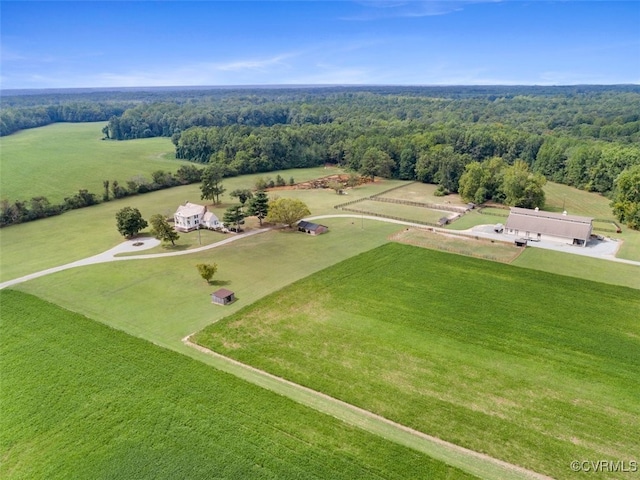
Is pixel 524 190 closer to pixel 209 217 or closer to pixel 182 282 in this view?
pixel 209 217

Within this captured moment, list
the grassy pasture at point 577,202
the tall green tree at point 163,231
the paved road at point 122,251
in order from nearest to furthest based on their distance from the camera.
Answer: the paved road at point 122,251, the tall green tree at point 163,231, the grassy pasture at point 577,202

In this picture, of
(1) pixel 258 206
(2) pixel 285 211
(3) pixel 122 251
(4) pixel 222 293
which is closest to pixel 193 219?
(1) pixel 258 206

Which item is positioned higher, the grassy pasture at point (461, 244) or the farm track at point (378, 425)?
the grassy pasture at point (461, 244)

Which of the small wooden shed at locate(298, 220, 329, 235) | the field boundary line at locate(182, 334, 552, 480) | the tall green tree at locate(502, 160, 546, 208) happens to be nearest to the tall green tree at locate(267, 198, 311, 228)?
the small wooden shed at locate(298, 220, 329, 235)

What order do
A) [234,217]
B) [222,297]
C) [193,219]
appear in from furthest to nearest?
[193,219] → [234,217] → [222,297]

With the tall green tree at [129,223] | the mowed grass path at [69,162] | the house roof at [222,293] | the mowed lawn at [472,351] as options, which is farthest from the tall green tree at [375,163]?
the house roof at [222,293]

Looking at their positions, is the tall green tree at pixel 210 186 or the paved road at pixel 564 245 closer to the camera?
the paved road at pixel 564 245

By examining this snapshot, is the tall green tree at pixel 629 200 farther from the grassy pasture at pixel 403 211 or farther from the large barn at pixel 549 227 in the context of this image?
the grassy pasture at pixel 403 211
